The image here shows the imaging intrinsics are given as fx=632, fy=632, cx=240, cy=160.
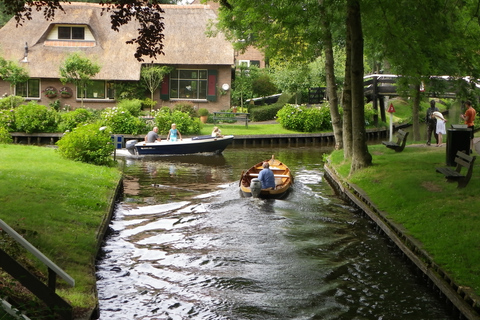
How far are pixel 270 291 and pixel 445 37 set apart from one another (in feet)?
35.8

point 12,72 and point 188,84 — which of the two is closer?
point 12,72

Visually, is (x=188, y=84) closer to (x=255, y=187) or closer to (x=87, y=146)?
(x=87, y=146)

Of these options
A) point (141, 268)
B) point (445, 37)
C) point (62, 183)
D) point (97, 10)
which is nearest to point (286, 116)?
point (97, 10)

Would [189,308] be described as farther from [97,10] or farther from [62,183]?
[97,10]

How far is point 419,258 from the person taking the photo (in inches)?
469

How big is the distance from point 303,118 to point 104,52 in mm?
15020

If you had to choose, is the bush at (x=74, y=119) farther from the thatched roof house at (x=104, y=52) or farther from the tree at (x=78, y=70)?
the thatched roof house at (x=104, y=52)

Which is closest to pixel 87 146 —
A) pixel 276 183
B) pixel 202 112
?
pixel 276 183

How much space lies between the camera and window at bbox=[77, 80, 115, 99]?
43812mm

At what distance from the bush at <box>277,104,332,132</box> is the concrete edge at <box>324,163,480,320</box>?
1951 centimetres

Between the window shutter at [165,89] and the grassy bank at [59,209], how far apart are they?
897 inches

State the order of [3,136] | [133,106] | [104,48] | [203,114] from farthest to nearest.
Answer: [104,48]
[203,114]
[133,106]
[3,136]

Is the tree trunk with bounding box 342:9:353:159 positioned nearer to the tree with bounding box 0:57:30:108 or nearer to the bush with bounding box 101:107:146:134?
the bush with bounding box 101:107:146:134

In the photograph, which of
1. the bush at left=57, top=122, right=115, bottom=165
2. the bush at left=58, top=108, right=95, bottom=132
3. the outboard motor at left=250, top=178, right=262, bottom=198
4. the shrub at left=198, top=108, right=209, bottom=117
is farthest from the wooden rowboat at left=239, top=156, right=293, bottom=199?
the shrub at left=198, top=108, right=209, bottom=117
